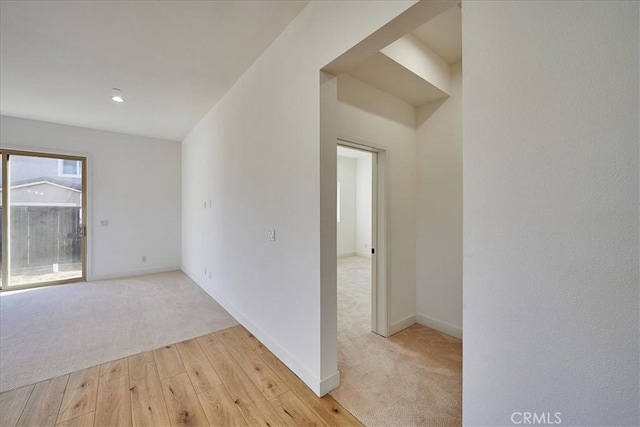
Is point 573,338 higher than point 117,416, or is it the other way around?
point 573,338

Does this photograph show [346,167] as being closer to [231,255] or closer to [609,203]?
[231,255]

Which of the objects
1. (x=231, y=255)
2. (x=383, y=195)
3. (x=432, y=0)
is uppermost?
(x=432, y=0)

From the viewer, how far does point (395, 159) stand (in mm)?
2871

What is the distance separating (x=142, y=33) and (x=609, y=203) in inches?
123

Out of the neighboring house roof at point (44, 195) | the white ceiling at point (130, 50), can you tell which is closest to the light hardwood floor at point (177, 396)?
the white ceiling at point (130, 50)

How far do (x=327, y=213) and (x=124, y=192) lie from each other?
510 centimetres

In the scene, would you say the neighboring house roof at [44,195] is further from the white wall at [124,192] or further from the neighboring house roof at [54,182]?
the white wall at [124,192]

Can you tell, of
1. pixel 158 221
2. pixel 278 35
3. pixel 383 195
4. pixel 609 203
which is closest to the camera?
pixel 609 203

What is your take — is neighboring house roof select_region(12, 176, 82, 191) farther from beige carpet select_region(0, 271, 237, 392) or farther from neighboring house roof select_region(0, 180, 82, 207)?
beige carpet select_region(0, 271, 237, 392)

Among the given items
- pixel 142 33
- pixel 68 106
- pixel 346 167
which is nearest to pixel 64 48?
pixel 142 33

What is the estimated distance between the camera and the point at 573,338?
0.84m

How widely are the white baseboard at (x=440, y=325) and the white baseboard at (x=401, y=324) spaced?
0.09 m

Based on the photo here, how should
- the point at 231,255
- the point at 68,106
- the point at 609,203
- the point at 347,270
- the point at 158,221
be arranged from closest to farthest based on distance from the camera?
the point at 609,203 → the point at 231,255 → the point at 68,106 → the point at 158,221 → the point at 347,270

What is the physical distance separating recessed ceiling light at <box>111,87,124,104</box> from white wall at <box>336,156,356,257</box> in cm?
497
